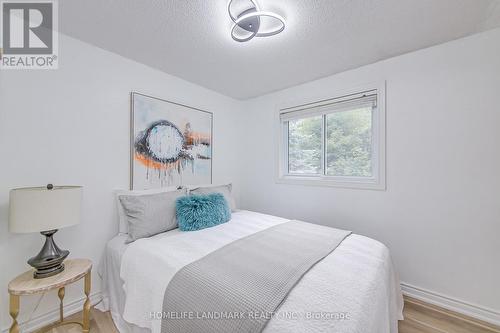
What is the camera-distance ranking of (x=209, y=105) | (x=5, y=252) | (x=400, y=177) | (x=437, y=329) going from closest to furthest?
1. (x=5, y=252)
2. (x=437, y=329)
3. (x=400, y=177)
4. (x=209, y=105)

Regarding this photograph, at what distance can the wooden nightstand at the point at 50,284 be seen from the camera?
3.95 ft

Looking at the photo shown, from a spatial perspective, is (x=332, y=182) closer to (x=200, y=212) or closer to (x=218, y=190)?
(x=218, y=190)

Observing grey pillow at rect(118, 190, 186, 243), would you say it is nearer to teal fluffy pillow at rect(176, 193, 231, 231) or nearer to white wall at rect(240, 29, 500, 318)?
teal fluffy pillow at rect(176, 193, 231, 231)

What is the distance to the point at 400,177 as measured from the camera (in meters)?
2.02

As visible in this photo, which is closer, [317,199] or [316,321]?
[316,321]

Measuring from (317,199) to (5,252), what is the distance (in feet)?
9.09

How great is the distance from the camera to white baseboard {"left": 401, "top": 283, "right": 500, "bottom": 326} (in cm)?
162

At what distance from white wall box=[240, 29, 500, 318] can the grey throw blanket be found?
948mm

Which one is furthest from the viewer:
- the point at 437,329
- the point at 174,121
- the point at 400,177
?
the point at 174,121

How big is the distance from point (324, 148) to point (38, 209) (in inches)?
105

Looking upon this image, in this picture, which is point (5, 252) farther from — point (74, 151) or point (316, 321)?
point (316, 321)

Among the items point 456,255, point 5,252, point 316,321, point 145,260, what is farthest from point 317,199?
point 5,252

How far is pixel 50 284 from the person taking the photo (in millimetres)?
1259

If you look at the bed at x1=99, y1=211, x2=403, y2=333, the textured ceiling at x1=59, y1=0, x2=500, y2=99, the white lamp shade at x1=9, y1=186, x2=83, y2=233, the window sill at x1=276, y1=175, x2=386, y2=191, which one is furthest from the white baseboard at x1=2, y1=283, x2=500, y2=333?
the textured ceiling at x1=59, y1=0, x2=500, y2=99
